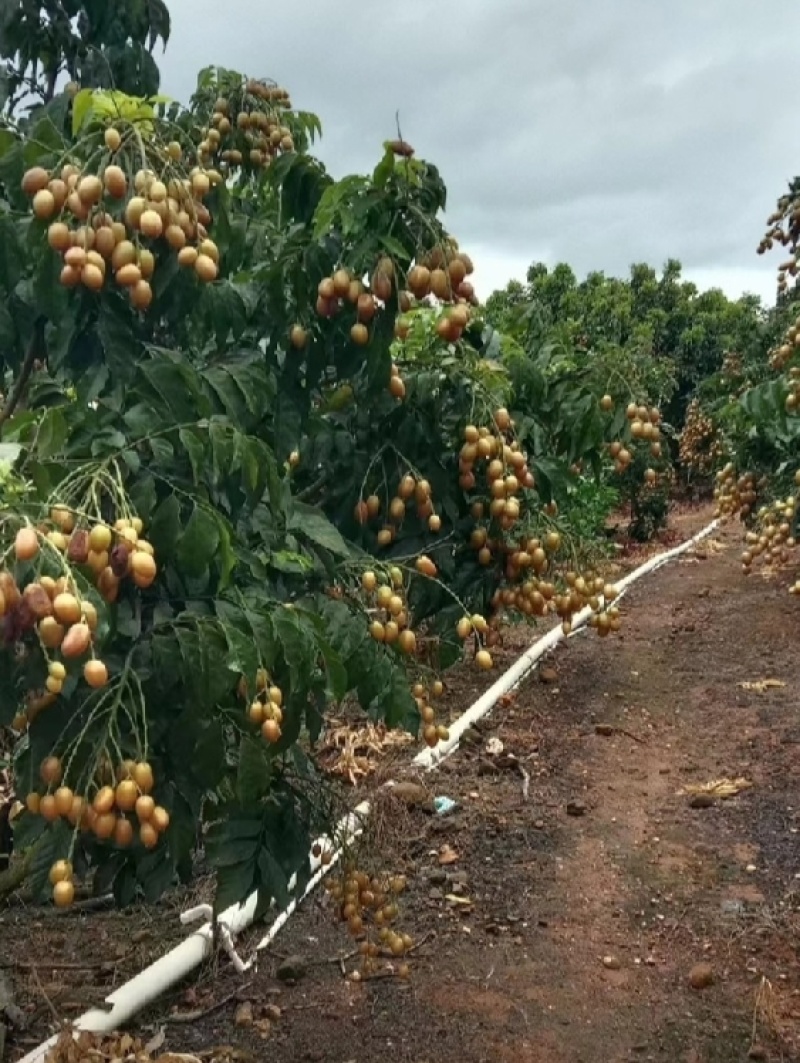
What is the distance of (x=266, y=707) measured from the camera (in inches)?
66.5

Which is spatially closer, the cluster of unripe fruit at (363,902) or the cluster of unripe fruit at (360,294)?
the cluster of unripe fruit at (360,294)

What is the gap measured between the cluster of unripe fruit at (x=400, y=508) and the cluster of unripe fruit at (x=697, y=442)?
10826 millimetres

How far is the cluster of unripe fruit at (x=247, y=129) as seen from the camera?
363 cm

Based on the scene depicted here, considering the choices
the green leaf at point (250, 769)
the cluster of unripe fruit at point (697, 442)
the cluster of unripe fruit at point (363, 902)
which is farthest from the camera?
the cluster of unripe fruit at point (697, 442)

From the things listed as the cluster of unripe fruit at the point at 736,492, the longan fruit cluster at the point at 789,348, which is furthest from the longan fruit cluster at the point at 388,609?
the cluster of unripe fruit at the point at 736,492

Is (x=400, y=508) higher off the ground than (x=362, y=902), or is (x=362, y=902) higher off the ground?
(x=400, y=508)

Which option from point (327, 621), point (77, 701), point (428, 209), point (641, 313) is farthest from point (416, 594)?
point (641, 313)

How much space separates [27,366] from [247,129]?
177cm

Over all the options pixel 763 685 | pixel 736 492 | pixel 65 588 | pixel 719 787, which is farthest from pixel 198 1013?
pixel 736 492

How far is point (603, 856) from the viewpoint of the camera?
13.7ft

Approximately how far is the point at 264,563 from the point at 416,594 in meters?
0.96

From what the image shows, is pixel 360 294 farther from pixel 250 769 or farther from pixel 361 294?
pixel 250 769

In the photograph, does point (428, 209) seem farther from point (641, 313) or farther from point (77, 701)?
point (641, 313)

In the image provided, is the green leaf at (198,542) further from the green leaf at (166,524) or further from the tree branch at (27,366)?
the tree branch at (27,366)
